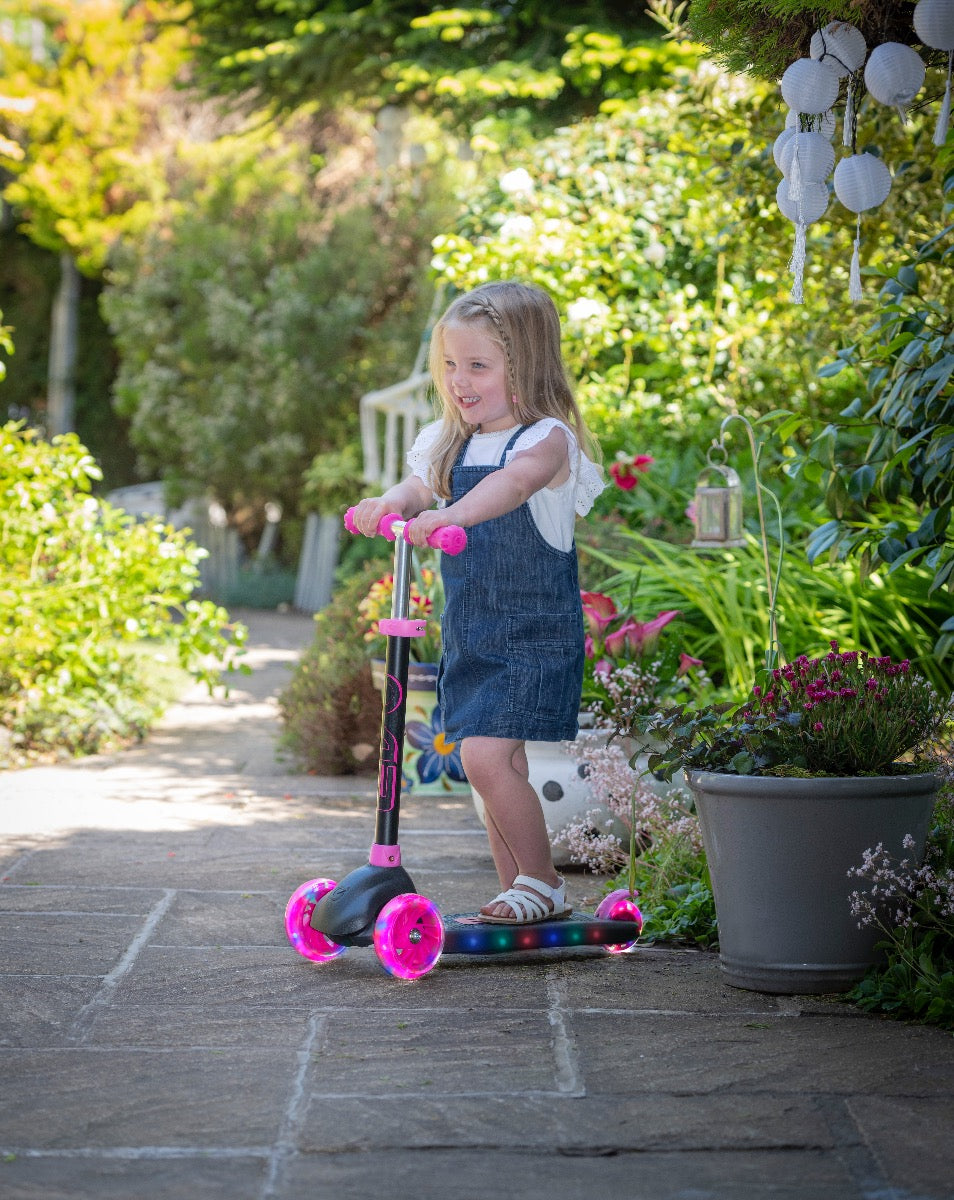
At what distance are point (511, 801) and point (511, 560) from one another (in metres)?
0.50

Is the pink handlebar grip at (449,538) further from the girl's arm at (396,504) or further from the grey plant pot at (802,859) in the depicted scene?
the grey plant pot at (802,859)

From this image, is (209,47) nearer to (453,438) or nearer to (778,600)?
(778,600)

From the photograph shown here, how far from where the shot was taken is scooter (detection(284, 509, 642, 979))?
8.70 feet

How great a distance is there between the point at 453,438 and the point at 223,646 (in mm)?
2817

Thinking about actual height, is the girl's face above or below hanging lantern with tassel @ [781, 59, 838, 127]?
below

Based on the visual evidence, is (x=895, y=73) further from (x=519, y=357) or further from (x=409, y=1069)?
(x=409, y=1069)

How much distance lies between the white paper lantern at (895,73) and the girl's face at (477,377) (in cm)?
98

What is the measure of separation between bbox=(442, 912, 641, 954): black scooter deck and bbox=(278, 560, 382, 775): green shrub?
7.77 feet

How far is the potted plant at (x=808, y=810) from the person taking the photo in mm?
2506

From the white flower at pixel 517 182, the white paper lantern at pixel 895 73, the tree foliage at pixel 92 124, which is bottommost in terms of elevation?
the white paper lantern at pixel 895 73

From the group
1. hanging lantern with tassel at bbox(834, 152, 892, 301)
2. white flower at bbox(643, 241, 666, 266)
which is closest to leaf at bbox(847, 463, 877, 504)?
hanging lantern with tassel at bbox(834, 152, 892, 301)

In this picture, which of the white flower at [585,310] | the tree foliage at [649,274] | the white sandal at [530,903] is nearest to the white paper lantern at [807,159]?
the white sandal at [530,903]

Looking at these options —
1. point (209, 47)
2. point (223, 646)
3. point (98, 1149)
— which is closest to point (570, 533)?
point (98, 1149)

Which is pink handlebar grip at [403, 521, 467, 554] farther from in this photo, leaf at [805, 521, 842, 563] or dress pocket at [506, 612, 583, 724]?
leaf at [805, 521, 842, 563]
